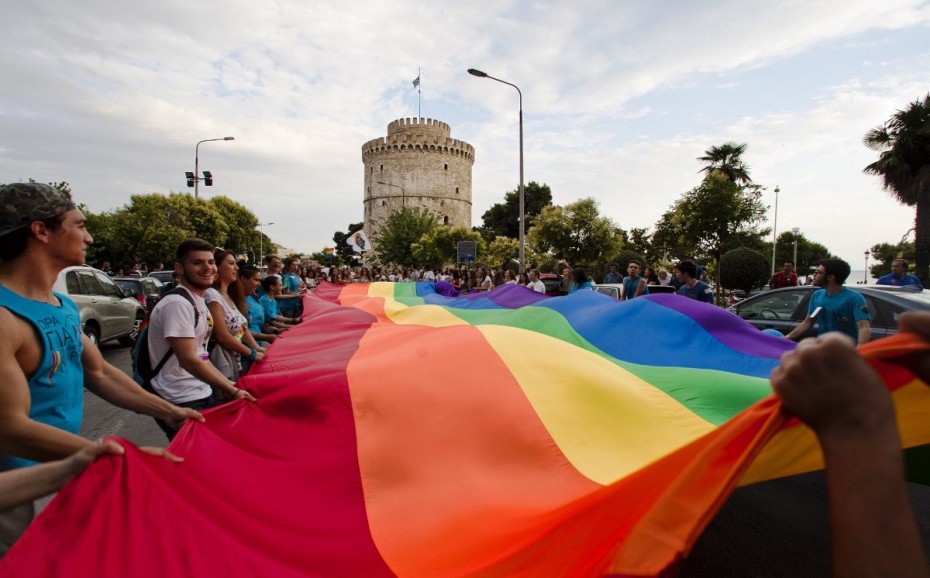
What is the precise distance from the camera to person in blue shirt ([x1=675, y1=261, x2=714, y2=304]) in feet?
23.8

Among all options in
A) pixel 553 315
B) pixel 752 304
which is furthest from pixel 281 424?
pixel 752 304

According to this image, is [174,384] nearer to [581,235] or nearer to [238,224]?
[581,235]

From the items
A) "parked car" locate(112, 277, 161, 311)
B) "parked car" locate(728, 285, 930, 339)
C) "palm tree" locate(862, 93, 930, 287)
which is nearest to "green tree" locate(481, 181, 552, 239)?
"palm tree" locate(862, 93, 930, 287)

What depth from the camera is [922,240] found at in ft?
70.0

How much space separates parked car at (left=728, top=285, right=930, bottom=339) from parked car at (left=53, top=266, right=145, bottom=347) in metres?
12.1

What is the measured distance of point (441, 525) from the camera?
2.13 metres

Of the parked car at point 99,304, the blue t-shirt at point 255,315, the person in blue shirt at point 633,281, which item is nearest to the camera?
the blue t-shirt at point 255,315

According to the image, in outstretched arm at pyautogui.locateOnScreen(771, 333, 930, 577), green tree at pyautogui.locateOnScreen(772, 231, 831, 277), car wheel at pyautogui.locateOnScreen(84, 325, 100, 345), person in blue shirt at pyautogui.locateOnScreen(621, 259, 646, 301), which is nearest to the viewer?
outstretched arm at pyautogui.locateOnScreen(771, 333, 930, 577)

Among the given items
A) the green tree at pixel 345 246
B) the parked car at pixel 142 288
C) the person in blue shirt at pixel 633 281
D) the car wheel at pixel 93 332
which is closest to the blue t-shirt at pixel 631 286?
the person in blue shirt at pixel 633 281

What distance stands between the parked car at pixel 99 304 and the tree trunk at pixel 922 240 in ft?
91.2

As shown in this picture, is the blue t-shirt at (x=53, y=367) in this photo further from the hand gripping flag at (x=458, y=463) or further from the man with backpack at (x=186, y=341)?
the man with backpack at (x=186, y=341)

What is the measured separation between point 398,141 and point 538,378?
61.2 m

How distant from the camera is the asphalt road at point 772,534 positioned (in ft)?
10.7

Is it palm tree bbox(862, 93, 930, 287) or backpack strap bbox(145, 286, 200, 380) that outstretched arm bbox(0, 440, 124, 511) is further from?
palm tree bbox(862, 93, 930, 287)
